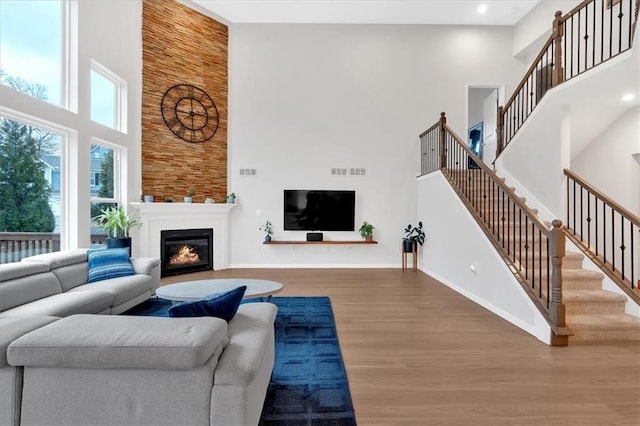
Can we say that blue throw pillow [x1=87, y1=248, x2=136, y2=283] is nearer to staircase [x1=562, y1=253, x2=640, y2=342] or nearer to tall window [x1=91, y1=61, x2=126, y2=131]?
tall window [x1=91, y1=61, x2=126, y2=131]

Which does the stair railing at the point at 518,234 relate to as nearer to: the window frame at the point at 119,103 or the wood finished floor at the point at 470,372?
the wood finished floor at the point at 470,372

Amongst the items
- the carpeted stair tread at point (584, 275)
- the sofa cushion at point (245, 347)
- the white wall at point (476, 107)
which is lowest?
the carpeted stair tread at point (584, 275)

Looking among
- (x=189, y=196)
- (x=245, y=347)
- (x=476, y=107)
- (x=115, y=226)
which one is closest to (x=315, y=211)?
(x=189, y=196)

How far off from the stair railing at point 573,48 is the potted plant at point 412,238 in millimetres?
2163

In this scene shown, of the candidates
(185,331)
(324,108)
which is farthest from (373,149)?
(185,331)

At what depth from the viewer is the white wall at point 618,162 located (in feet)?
15.0

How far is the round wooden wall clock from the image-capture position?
6234mm

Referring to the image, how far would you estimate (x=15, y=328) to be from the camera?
1587 mm

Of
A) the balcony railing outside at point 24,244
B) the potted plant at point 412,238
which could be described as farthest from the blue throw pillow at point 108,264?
the potted plant at point 412,238

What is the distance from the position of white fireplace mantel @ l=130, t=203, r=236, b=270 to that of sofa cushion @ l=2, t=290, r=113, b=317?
2.63m

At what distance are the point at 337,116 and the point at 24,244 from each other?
5627 mm

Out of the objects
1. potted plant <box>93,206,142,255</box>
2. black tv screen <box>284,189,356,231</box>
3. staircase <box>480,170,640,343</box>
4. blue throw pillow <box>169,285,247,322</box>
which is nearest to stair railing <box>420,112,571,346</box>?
staircase <box>480,170,640,343</box>

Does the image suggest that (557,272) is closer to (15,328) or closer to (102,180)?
(15,328)

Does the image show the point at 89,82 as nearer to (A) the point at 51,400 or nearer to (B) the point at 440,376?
(A) the point at 51,400
